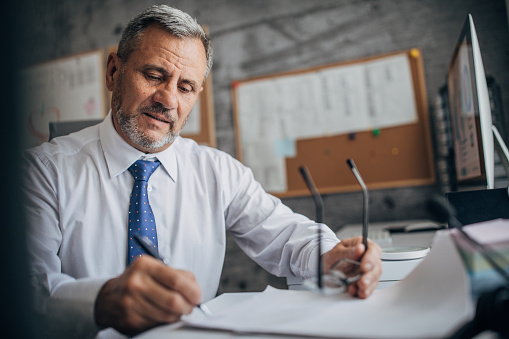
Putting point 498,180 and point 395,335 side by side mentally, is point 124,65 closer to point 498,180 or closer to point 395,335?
point 395,335

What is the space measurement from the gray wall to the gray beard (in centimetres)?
83

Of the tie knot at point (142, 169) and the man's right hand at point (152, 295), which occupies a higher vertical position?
the tie knot at point (142, 169)

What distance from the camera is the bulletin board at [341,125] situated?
5.57ft

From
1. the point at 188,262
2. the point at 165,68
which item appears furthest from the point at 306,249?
the point at 165,68

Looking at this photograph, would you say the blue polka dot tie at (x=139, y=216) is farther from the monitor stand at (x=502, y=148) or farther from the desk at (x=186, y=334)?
the monitor stand at (x=502, y=148)

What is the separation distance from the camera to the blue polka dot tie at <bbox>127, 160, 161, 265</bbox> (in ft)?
2.73

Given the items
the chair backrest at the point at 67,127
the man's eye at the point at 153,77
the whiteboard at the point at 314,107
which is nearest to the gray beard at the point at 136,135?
the man's eye at the point at 153,77

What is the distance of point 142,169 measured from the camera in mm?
924

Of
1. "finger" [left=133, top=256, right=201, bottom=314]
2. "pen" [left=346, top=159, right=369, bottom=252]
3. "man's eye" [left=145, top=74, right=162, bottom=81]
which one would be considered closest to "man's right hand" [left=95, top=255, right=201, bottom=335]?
"finger" [left=133, top=256, right=201, bottom=314]

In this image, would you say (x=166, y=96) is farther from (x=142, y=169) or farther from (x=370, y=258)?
(x=370, y=258)

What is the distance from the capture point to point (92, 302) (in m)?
0.51

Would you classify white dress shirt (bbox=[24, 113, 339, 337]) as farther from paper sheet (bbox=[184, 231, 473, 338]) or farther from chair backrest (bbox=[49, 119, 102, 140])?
paper sheet (bbox=[184, 231, 473, 338])

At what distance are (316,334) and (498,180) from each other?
1.04 meters

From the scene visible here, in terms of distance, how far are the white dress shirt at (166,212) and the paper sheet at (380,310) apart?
22 cm
